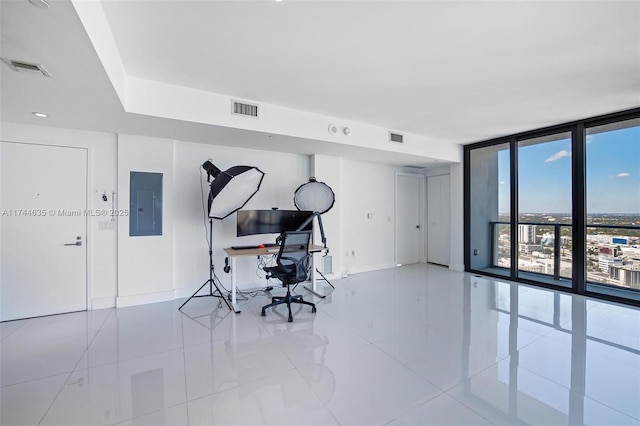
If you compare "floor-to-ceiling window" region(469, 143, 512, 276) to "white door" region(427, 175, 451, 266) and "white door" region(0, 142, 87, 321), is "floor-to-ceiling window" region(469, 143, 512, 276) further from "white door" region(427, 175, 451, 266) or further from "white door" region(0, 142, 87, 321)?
"white door" region(0, 142, 87, 321)

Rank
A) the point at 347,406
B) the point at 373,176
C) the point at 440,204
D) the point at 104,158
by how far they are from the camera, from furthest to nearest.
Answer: the point at 440,204 < the point at 373,176 < the point at 104,158 < the point at 347,406

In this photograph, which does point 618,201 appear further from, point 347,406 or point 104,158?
point 104,158

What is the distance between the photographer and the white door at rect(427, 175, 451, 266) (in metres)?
6.41

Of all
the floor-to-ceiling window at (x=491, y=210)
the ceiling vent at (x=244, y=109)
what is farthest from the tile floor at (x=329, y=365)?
the ceiling vent at (x=244, y=109)

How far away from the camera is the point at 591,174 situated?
4.22 meters

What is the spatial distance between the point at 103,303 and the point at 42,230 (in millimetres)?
1192

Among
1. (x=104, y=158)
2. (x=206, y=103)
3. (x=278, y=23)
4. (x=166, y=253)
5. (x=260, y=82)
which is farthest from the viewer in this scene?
(x=166, y=253)

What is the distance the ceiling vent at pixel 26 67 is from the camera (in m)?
1.98

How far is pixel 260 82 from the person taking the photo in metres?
3.00

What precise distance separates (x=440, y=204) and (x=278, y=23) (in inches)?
222

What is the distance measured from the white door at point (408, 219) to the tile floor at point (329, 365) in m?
2.76

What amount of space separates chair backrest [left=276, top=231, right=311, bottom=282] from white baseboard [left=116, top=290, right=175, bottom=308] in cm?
188

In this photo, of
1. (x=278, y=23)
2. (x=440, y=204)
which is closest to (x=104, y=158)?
(x=278, y=23)

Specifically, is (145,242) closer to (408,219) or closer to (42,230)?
(42,230)
